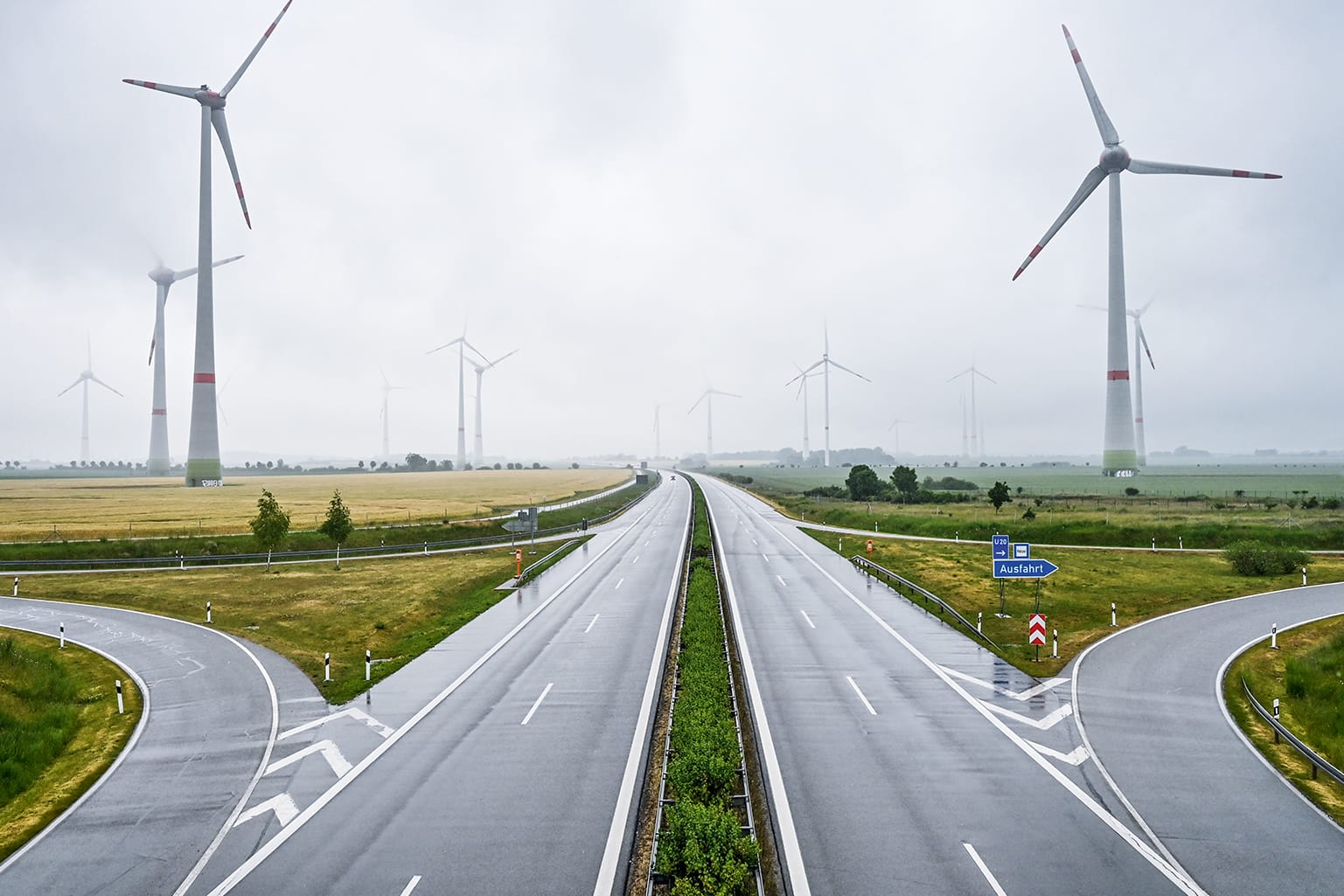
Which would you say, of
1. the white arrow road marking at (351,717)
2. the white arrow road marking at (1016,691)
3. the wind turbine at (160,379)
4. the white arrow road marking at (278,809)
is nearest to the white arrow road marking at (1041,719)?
the white arrow road marking at (1016,691)

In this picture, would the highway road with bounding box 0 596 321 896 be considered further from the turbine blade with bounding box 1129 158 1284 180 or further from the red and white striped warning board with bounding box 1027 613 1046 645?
the turbine blade with bounding box 1129 158 1284 180

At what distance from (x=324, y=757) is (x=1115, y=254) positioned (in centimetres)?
11000

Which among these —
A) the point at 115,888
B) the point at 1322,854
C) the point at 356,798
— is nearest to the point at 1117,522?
the point at 1322,854

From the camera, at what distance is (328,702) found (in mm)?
21594

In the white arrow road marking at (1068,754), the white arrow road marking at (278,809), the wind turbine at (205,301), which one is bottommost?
the white arrow road marking at (1068,754)

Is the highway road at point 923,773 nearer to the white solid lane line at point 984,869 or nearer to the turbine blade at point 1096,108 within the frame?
the white solid lane line at point 984,869

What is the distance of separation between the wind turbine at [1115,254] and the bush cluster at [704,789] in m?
70.3

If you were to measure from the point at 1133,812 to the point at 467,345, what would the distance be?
18011 cm

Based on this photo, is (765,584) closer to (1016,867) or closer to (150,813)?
(1016,867)

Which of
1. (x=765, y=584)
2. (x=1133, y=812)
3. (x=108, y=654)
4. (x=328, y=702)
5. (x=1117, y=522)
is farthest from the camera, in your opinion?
(x=1117, y=522)

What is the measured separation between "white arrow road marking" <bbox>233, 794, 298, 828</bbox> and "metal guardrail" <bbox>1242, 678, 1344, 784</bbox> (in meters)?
22.6

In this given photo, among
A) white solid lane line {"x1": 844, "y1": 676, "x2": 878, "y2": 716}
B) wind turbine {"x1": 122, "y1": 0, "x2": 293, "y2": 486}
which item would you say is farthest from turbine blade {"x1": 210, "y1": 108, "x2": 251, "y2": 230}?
white solid lane line {"x1": 844, "y1": 676, "x2": 878, "y2": 716}

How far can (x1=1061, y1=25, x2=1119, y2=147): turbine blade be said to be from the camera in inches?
3029

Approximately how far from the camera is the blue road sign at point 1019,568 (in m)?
28.4
